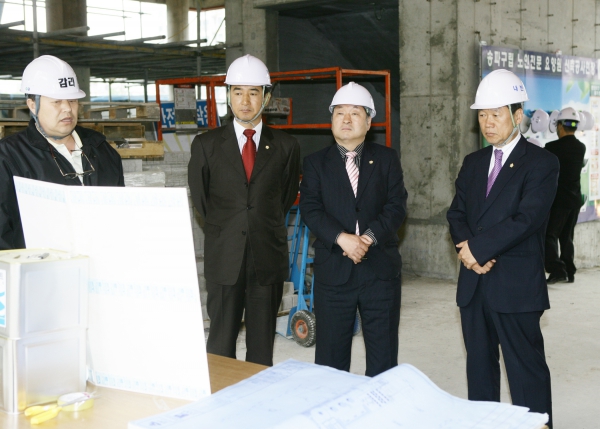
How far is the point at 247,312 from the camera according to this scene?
13.0 feet

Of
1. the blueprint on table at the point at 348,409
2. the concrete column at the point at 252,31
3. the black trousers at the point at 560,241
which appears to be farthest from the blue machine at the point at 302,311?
the concrete column at the point at 252,31

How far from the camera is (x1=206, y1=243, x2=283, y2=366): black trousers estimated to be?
390 cm

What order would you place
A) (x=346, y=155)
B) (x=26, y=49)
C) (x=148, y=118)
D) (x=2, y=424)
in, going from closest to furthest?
(x=2, y=424) → (x=346, y=155) → (x=148, y=118) → (x=26, y=49)

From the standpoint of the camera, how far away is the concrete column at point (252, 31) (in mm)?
10047

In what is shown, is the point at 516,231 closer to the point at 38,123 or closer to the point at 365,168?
the point at 365,168

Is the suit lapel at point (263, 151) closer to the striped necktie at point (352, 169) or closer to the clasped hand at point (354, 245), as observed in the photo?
the striped necktie at point (352, 169)

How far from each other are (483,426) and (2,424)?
1123 mm

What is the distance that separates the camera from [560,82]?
9578mm

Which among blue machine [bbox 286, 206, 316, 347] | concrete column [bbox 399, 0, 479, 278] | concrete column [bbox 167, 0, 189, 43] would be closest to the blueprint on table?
blue machine [bbox 286, 206, 316, 347]

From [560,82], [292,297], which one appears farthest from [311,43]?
[292,297]

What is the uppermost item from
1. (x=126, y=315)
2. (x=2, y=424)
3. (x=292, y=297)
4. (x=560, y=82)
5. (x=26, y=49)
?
(x=26, y=49)

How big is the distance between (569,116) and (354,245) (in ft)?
19.8

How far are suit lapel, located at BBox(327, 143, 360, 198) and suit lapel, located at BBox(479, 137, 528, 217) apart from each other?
2.52 feet

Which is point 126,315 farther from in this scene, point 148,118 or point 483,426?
point 148,118
